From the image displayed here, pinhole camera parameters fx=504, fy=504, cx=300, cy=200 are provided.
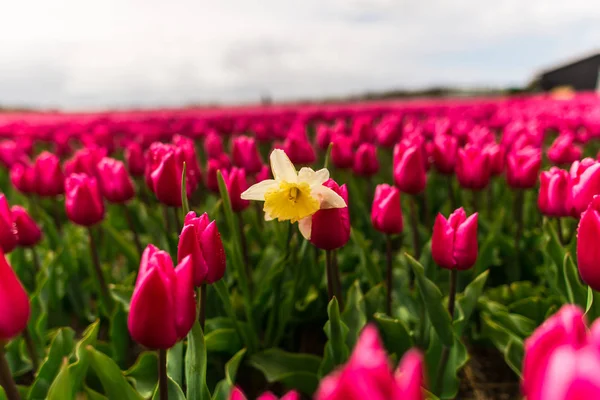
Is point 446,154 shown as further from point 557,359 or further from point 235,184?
point 557,359

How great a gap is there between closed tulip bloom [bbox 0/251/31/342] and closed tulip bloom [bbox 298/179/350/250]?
0.79 metres

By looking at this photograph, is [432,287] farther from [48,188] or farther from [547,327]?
[48,188]

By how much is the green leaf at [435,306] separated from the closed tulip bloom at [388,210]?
7.2 inches

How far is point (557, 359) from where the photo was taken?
0.44 meters

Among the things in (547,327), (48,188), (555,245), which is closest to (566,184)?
(555,245)

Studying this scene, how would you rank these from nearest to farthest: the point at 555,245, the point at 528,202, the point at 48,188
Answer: the point at 555,245
the point at 48,188
the point at 528,202

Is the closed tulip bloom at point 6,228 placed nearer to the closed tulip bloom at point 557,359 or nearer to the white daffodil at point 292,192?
the white daffodil at point 292,192

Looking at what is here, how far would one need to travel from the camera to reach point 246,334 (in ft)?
6.77

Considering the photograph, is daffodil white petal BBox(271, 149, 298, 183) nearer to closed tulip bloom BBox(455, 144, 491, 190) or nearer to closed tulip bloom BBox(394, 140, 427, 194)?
closed tulip bloom BBox(394, 140, 427, 194)

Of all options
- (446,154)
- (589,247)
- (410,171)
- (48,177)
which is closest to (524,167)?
(446,154)

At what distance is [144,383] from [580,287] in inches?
64.4

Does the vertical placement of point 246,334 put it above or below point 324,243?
below

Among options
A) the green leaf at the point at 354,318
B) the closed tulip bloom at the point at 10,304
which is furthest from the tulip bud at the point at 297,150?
the closed tulip bloom at the point at 10,304

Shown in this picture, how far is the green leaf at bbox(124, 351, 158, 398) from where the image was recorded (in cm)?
191
